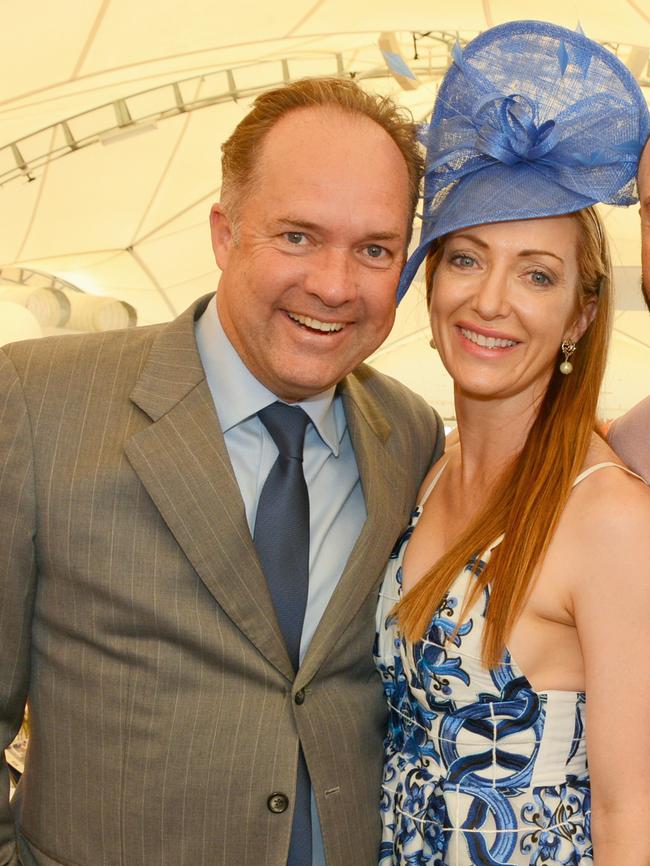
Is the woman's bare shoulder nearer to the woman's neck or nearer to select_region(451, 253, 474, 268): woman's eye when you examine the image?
the woman's neck

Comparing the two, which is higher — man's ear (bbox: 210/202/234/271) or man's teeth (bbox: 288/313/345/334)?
man's ear (bbox: 210/202/234/271)

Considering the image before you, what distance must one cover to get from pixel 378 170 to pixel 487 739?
1194 millimetres

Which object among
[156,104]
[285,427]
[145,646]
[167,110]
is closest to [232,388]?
[285,427]

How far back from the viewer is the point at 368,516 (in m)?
2.14

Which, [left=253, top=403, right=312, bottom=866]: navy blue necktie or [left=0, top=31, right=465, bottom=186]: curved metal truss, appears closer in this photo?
[left=253, top=403, right=312, bottom=866]: navy blue necktie

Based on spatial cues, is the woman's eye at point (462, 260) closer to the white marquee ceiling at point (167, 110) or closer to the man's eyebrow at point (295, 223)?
the man's eyebrow at point (295, 223)

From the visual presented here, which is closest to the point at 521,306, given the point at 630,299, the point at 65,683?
the point at 65,683

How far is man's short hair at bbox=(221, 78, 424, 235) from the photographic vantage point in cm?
217

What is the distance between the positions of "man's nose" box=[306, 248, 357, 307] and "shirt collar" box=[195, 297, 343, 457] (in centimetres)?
23

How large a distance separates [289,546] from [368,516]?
0.21 meters

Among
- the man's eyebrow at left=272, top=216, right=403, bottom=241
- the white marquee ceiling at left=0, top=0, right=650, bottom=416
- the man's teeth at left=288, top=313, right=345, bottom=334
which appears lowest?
the man's teeth at left=288, top=313, right=345, bottom=334

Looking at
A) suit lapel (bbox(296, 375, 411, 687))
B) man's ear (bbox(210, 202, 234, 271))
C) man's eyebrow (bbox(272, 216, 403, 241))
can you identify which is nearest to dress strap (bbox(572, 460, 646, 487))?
suit lapel (bbox(296, 375, 411, 687))

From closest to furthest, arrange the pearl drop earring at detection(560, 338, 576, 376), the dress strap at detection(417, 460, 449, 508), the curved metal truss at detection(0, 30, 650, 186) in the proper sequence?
1. the pearl drop earring at detection(560, 338, 576, 376)
2. the dress strap at detection(417, 460, 449, 508)
3. the curved metal truss at detection(0, 30, 650, 186)

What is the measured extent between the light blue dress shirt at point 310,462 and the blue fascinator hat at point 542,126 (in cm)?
51
